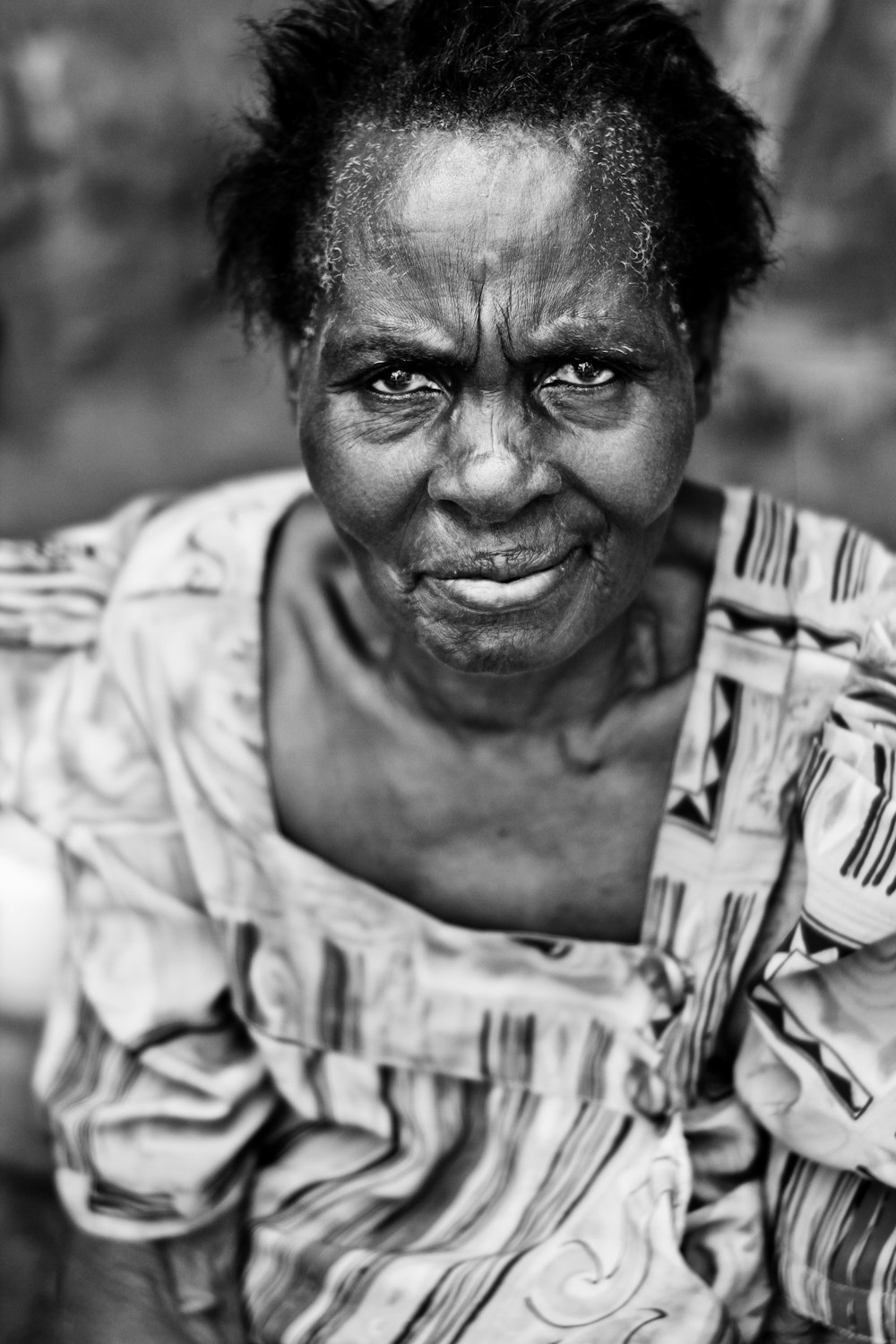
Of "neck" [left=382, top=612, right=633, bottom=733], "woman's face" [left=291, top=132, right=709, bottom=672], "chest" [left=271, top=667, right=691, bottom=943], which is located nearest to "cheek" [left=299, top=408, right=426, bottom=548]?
"woman's face" [left=291, top=132, right=709, bottom=672]

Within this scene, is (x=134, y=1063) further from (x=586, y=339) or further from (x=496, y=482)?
(x=586, y=339)

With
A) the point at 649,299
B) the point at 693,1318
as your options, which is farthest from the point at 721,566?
the point at 693,1318

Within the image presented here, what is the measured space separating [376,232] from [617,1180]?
1.00 m

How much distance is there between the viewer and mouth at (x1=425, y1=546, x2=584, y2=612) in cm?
144

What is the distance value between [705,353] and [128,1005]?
94 cm

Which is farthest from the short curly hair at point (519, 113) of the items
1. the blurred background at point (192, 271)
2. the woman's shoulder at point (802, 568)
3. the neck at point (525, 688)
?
the blurred background at point (192, 271)

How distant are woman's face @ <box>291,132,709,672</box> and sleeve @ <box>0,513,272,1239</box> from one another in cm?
46

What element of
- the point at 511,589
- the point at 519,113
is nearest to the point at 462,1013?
the point at 511,589

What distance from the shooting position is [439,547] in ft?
4.73

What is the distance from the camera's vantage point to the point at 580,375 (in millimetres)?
1410

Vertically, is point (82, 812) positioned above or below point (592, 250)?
below

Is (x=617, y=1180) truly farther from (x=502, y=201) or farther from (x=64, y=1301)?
(x=502, y=201)

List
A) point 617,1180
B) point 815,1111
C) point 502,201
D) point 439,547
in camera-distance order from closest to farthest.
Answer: point 502,201
point 439,547
point 815,1111
point 617,1180

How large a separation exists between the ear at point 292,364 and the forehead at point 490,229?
23 cm
